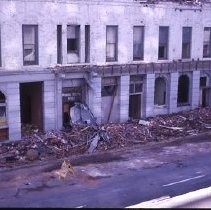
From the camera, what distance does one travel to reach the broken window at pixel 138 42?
2878 centimetres

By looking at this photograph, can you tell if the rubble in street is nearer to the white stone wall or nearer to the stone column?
the stone column

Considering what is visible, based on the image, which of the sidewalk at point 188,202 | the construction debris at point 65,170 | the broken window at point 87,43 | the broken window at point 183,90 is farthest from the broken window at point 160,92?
the sidewalk at point 188,202

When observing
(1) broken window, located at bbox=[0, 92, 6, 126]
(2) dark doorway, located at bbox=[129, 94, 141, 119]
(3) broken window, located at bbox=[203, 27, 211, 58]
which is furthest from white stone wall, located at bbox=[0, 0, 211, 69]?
(2) dark doorway, located at bbox=[129, 94, 141, 119]

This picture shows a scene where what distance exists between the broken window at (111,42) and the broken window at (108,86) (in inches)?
53.2

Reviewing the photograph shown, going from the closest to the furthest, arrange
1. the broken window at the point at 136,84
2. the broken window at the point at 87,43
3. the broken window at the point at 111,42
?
1. the broken window at the point at 87,43
2. the broken window at the point at 111,42
3. the broken window at the point at 136,84

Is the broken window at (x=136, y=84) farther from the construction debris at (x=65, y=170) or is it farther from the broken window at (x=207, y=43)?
the construction debris at (x=65, y=170)

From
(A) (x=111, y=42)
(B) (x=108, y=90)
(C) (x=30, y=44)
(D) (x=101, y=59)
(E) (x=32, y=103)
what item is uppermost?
(A) (x=111, y=42)

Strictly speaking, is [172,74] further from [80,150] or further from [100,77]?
[80,150]

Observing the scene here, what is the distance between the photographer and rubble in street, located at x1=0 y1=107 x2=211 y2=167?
2256 cm

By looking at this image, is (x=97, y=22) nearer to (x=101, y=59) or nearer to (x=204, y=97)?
(x=101, y=59)

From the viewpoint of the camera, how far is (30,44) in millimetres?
24422

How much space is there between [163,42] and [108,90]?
5532mm

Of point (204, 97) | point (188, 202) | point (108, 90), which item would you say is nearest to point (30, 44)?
point (108, 90)

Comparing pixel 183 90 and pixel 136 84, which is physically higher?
pixel 136 84
